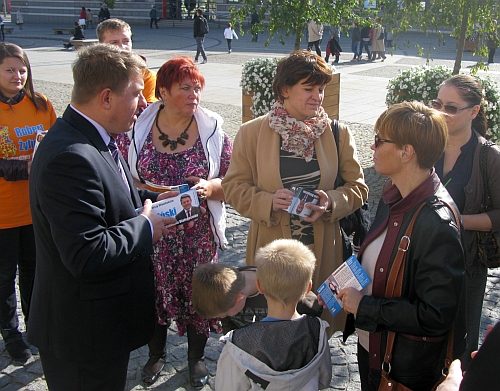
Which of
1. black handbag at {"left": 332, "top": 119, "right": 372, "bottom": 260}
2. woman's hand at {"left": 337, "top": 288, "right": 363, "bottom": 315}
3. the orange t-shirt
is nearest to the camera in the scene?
woman's hand at {"left": 337, "top": 288, "right": 363, "bottom": 315}

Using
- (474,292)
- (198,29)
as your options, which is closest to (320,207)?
(474,292)

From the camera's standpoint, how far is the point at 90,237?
2131mm

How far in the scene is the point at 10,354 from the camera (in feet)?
12.4

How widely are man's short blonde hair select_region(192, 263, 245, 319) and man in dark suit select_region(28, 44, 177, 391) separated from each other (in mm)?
372

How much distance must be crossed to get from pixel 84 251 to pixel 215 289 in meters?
0.88

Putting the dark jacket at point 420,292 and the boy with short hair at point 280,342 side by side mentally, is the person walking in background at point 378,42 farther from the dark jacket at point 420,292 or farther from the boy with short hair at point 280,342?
the boy with short hair at point 280,342

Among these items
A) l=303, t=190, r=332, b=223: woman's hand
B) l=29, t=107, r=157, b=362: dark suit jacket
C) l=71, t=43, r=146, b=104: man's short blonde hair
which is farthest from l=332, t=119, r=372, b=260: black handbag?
l=71, t=43, r=146, b=104: man's short blonde hair

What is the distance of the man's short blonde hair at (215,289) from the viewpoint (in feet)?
9.16

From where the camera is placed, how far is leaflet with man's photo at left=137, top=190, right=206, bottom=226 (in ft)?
9.28

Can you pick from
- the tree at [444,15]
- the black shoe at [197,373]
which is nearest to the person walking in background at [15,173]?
the black shoe at [197,373]

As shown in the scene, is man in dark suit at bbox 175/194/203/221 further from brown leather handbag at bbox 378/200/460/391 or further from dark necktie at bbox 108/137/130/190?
brown leather handbag at bbox 378/200/460/391

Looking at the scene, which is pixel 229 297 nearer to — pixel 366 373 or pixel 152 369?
pixel 366 373

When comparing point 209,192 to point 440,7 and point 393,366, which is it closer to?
point 393,366

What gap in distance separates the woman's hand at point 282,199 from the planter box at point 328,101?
17.0 ft
